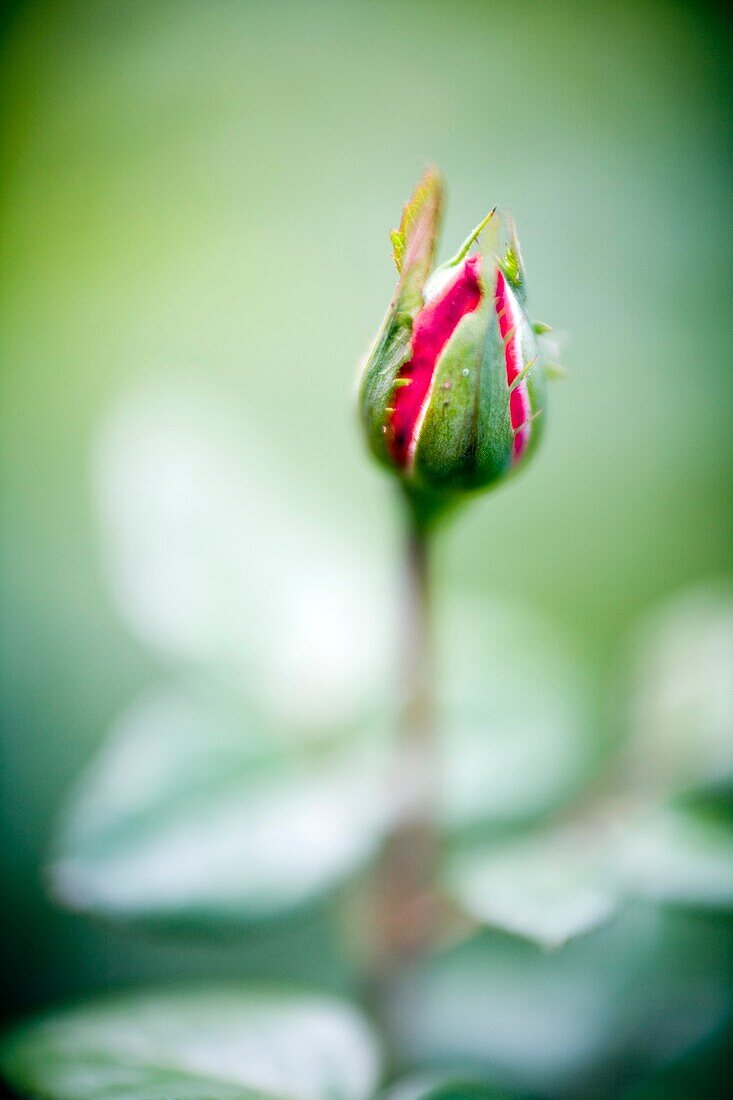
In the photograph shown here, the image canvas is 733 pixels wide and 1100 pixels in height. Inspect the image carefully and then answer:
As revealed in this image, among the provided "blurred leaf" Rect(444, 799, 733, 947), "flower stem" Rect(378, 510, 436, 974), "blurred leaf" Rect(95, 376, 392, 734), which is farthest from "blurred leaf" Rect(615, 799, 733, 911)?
"blurred leaf" Rect(95, 376, 392, 734)

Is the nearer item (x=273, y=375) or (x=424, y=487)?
(x=424, y=487)

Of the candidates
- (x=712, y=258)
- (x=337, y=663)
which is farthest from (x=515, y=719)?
(x=712, y=258)

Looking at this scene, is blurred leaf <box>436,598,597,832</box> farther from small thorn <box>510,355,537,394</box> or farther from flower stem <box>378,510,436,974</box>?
small thorn <box>510,355,537,394</box>

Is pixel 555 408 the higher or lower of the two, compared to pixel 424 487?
higher

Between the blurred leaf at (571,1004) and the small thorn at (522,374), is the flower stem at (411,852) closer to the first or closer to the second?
the blurred leaf at (571,1004)

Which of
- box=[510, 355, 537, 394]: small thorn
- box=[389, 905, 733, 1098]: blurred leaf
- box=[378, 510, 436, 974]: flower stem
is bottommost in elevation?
box=[389, 905, 733, 1098]: blurred leaf

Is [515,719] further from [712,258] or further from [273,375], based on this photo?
[712,258]
